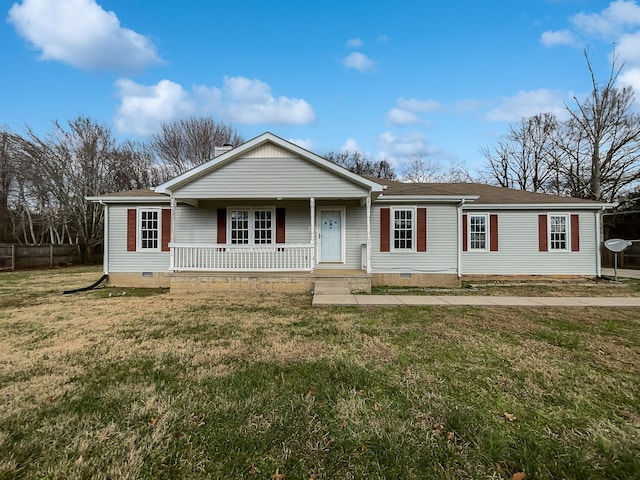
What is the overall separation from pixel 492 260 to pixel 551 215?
2816mm

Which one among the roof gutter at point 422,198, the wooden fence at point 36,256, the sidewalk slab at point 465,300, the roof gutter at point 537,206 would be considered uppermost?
the roof gutter at point 422,198

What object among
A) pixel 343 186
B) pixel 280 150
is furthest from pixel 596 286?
pixel 280 150

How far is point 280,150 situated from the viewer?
1084cm

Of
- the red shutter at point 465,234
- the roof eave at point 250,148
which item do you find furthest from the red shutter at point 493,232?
the roof eave at point 250,148

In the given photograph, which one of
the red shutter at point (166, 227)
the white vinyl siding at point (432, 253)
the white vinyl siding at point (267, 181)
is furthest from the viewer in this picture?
the red shutter at point (166, 227)

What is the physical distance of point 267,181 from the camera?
1077cm

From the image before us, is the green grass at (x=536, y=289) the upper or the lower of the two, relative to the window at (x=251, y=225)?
lower

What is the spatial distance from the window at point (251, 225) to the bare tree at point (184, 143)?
1863 centimetres

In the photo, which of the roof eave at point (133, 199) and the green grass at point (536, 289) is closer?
the green grass at point (536, 289)

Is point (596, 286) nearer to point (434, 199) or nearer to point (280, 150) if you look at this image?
point (434, 199)

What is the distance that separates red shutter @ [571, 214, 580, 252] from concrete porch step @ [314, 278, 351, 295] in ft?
30.9

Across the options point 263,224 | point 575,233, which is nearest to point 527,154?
point 575,233

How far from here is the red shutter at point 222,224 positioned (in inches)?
479

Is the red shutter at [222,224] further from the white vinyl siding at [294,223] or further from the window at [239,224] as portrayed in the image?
the window at [239,224]
